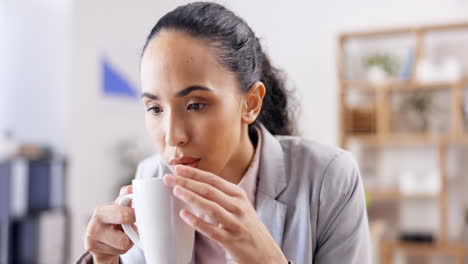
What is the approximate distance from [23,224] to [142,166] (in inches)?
113

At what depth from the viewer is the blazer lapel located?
997 mm

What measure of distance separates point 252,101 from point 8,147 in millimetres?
3067

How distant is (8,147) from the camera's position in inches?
140

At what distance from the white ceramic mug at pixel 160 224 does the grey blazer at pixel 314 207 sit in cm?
29

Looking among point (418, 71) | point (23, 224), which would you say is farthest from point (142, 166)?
point (418, 71)

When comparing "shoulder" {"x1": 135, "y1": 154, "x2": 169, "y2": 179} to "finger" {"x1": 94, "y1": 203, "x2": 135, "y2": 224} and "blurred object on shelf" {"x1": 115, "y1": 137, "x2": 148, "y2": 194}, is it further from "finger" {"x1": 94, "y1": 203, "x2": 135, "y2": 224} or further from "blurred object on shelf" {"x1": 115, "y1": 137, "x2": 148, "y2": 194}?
"blurred object on shelf" {"x1": 115, "y1": 137, "x2": 148, "y2": 194}

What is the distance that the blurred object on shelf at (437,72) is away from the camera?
370cm

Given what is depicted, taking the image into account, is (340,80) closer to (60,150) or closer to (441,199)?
(441,199)

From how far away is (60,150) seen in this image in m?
4.04

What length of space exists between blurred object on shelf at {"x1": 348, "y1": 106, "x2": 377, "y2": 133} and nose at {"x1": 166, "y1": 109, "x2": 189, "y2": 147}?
11.2 feet

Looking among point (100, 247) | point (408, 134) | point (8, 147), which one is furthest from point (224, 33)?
point (408, 134)

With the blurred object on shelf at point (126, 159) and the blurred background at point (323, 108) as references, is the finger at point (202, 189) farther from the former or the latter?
the blurred object on shelf at point (126, 159)

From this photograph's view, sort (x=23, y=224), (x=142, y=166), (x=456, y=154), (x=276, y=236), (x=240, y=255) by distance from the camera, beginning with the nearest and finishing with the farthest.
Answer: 1. (x=240, y=255)
2. (x=276, y=236)
3. (x=142, y=166)
4. (x=23, y=224)
5. (x=456, y=154)

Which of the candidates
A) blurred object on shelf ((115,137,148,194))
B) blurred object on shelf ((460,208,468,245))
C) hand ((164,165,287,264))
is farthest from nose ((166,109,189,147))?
blurred object on shelf ((460,208,468,245))
